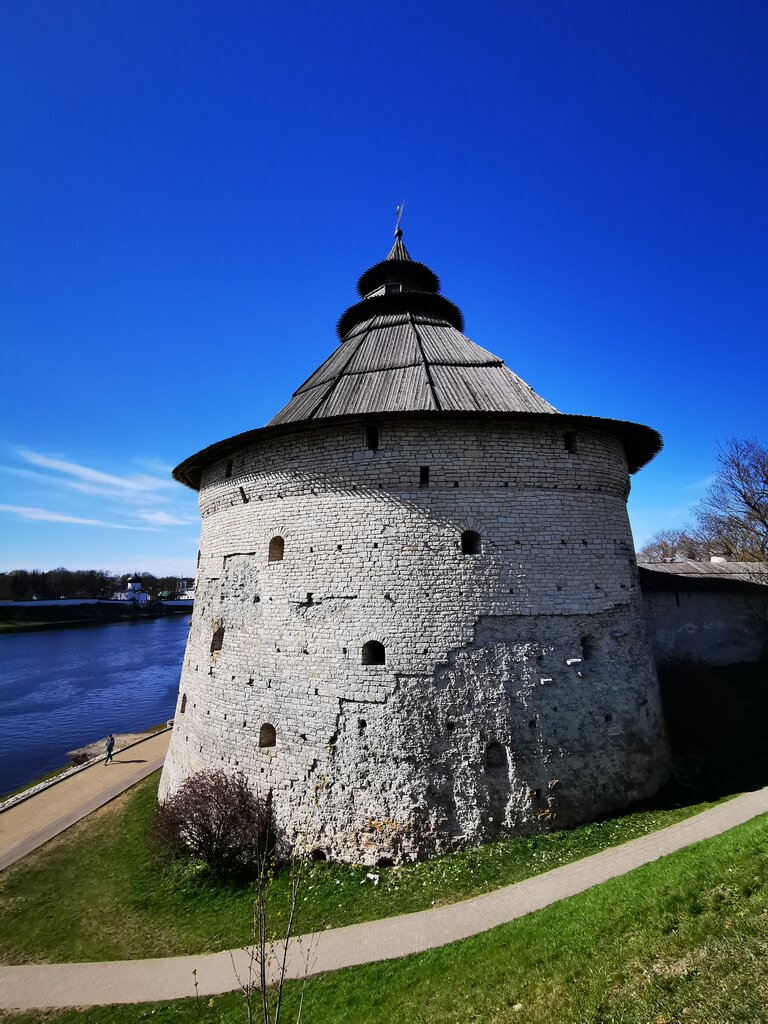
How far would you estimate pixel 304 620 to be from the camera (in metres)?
8.40

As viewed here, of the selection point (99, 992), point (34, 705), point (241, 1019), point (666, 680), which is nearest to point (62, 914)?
point (99, 992)

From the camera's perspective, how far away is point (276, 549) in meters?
9.19

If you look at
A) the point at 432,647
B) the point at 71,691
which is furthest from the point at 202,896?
the point at 71,691

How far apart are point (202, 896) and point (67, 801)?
20.1 ft

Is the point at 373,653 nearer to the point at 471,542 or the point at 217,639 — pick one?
the point at 471,542

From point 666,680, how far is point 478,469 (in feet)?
25.5

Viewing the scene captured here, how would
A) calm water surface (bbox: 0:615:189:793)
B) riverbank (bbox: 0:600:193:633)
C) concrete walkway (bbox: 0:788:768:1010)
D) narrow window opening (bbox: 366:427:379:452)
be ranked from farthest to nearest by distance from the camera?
riverbank (bbox: 0:600:193:633), calm water surface (bbox: 0:615:189:793), narrow window opening (bbox: 366:427:379:452), concrete walkway (bbox: 0:788:768:1010)

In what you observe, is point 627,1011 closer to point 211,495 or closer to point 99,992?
point 99,992

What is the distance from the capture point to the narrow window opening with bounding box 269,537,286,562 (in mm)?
9102

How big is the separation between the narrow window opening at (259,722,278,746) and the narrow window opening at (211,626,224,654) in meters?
1.91

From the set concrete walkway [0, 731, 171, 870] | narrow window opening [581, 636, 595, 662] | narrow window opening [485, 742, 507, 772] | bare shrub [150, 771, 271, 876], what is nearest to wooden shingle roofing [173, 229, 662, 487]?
narrow window opening [581, 636, 595, 662]

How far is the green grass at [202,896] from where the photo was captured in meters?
6.64

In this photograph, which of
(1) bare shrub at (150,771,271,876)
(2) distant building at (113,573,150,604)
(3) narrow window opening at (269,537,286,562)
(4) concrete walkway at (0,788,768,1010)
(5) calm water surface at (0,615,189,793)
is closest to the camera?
(4) concrete walkway at (0,788,768,1010)

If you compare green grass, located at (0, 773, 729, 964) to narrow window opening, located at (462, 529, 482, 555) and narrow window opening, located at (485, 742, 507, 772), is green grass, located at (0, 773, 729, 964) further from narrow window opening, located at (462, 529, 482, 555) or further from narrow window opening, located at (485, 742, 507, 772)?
narrow window opening, located at (462, 529, 482, 555)
